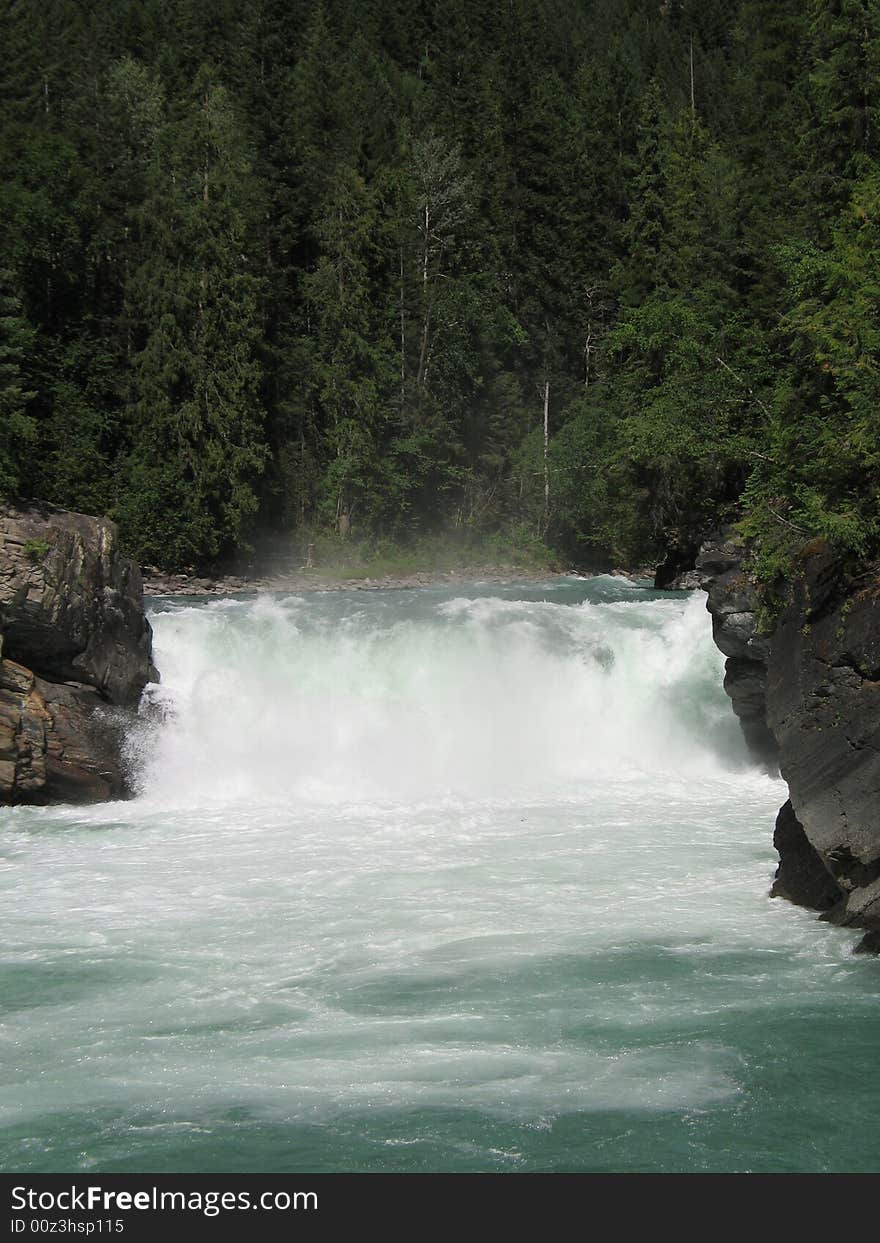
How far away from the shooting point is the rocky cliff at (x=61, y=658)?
1809 centimetres

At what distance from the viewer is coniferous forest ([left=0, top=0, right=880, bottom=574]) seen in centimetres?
3731

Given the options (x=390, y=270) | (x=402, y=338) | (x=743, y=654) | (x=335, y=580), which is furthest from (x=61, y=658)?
(x=390, y=270)

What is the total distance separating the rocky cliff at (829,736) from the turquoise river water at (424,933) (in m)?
0.51

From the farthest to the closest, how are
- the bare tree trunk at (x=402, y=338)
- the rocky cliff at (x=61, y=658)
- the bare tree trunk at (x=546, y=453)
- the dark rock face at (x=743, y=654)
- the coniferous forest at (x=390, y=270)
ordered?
the bare tree trunk at (x=546, y=453)
the bare tree trunk at (x=402, y=338)
the coniferous forest at (x=390, y=270)
the dark rock face at (x=743, y=654)
the rocky cliff at (x=61, y=658)

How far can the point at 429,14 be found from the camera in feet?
258

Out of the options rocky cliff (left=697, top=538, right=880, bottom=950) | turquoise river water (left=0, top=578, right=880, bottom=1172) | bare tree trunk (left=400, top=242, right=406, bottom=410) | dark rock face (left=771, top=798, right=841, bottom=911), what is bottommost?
turquoise river water (left=0, top=578, right=880, bottom=1172)

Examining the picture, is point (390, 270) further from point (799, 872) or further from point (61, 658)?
point (799, 872)

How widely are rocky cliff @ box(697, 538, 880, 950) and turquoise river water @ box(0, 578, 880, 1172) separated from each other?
508mm

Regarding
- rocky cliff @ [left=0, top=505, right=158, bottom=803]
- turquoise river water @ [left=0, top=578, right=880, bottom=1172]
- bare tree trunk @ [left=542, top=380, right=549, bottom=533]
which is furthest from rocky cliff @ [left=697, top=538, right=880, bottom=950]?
bare tree trunk @ [left=542, top=380, right=549, bottom=533]

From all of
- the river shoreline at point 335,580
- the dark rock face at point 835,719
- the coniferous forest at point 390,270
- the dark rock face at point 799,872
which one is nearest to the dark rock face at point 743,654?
the dark rock face at point 835,719

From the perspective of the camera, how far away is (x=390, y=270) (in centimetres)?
4878

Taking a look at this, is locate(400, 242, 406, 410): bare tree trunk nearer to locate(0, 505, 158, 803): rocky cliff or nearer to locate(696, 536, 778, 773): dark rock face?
locate(0, 505, 158, 803): rocky cliff

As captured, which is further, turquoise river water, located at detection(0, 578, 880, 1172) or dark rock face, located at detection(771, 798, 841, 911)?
dark rock face, located at detection(771, 798, 841, 911)

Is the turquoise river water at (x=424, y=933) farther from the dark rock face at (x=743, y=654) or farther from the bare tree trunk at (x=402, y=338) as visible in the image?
the bare tree trunk at (x=402, y=338)
